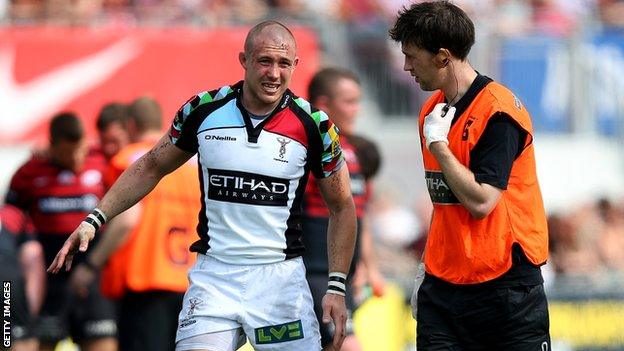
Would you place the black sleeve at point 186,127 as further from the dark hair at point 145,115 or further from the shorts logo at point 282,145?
the dark hair at point 145,115

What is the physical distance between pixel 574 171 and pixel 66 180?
8384 mm

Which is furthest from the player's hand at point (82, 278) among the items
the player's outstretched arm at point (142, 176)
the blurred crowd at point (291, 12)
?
the blurred crowd at point (291, 12)

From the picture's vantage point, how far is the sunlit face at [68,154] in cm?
1176

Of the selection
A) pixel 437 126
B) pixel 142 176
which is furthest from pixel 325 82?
pixel 437 126

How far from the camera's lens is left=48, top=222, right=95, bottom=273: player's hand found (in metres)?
6.66

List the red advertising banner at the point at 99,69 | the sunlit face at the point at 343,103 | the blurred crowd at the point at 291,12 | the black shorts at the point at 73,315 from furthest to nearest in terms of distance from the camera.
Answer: the blurred crowd at the point at 291,12 < the red advertising banner at the point at 99,69 < the black shorts at the point at 73,315 < the sunlit face at the point at 343,103

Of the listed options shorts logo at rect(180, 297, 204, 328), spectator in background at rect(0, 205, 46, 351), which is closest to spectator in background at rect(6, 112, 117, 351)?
spectator in background at rect(0, 205, 46, 351)

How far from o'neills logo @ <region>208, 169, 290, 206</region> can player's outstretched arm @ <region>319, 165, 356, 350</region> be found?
319 millimetres

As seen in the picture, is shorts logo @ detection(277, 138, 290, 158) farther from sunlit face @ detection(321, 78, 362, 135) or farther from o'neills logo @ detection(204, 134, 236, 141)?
sunlit face @ detection(321, 78, 362, 135)

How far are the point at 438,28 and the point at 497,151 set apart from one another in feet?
2.20

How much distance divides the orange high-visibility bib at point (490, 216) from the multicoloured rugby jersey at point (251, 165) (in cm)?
69

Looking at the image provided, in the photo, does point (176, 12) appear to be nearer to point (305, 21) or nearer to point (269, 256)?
point (305, 21)

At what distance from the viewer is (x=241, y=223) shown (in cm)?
683

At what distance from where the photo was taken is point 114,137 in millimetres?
11961
